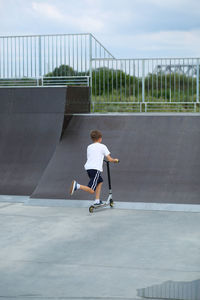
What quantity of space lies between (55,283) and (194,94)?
11424mm

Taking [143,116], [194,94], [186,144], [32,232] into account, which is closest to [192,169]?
[186,144]

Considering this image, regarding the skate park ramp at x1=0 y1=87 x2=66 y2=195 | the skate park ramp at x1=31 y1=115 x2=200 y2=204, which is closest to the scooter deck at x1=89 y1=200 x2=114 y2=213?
the skate park ramp at x1=31 y1=115 x2=200 y2=204

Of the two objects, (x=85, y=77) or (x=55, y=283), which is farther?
(x=85, y=77)

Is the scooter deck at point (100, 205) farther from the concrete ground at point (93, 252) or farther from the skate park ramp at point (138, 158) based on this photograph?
the skate park ramp at point (138, 158)

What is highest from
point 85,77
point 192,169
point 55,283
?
point 85,77

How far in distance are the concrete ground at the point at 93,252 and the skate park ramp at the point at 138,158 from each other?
3.31 feet

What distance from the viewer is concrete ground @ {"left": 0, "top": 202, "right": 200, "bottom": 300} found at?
17.5ft

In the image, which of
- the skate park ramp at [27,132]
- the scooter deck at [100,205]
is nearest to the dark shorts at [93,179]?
the scooter deck at [100,205]

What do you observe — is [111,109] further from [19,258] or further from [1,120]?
[19,258]

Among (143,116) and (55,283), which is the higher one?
(143,116)

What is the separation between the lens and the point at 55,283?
5414mm

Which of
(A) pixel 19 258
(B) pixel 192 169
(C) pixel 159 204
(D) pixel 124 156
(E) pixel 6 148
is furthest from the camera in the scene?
(E) pixel 6 148

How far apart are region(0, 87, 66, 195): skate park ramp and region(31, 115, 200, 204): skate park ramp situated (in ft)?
1.34

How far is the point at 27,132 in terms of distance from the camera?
43.0 ft
